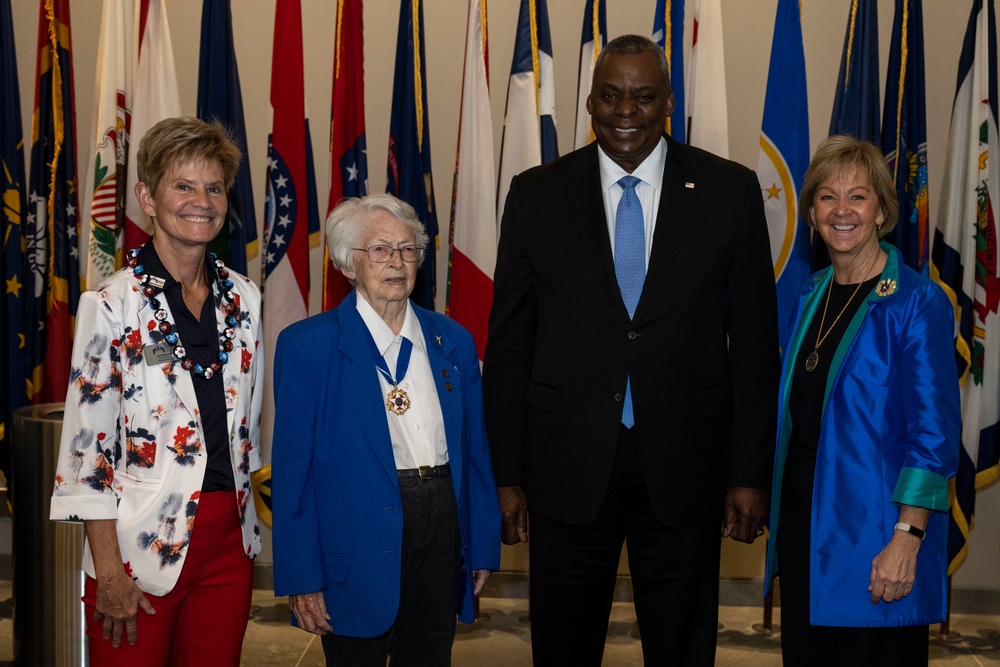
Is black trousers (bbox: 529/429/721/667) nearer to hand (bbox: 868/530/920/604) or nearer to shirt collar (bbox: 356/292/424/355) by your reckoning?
hand (bbox: 868/530/920/604)

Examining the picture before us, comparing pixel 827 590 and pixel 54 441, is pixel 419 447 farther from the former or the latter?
pixel 54 441

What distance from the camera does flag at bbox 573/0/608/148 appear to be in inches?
157

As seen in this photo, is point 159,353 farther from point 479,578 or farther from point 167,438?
point 479,578

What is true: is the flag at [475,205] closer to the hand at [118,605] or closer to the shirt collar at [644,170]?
the shirt collar at [644,170]

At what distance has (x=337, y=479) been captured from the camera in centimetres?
216

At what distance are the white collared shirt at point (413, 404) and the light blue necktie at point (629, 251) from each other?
0.47m

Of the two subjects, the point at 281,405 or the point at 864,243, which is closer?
the point at 281,405

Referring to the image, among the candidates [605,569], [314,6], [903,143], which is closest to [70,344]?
[314,6]

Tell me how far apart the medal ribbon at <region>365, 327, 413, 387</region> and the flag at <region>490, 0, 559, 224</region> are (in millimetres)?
1793

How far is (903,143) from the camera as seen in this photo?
12.8 feet

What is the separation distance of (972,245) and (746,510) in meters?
2.06

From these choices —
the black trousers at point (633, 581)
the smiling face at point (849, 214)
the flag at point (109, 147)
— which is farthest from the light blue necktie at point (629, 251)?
the flag at point (109, 147)

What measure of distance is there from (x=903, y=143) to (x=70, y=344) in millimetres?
3409

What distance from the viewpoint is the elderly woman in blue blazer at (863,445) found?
220 cm
